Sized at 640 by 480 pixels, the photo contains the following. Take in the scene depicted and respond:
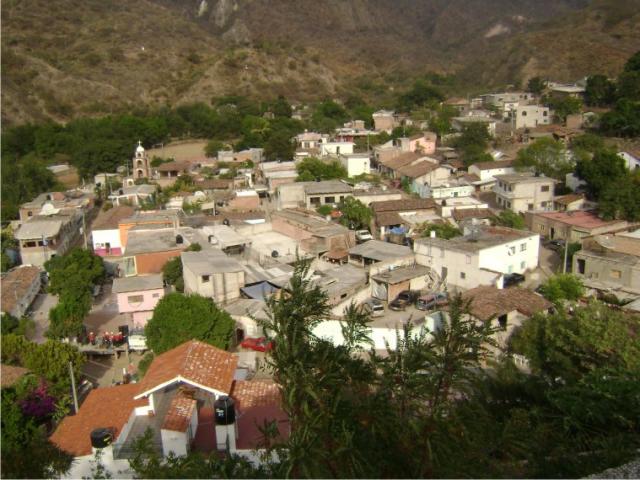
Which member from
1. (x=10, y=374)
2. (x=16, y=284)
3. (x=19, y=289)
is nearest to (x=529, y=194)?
(x=19, y=289)

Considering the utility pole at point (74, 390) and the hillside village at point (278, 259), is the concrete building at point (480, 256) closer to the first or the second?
the hillside village at point (278, 259)

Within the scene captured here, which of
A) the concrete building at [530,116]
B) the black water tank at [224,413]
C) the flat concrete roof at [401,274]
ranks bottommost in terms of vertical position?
the flat concrete roof at [401,274]

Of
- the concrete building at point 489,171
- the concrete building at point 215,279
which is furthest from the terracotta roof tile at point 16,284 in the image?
the concrete building at point 489,171

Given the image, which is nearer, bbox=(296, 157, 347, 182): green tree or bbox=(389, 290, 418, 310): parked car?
bbox=(389, 290, 418, 310): parked car

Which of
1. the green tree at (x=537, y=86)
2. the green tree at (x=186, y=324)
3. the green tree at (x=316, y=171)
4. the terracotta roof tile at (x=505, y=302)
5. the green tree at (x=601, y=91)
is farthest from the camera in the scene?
the green tree at (x=537, y=86)

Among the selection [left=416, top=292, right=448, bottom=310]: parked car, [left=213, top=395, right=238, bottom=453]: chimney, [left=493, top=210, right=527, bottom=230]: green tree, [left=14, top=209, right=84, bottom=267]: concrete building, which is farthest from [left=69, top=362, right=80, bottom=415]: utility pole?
[left=493, top=210, right=527, bottom=230]: green tree

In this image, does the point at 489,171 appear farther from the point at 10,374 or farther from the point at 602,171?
the point at 10,374

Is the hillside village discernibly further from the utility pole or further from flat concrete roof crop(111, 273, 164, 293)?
the utility pole
